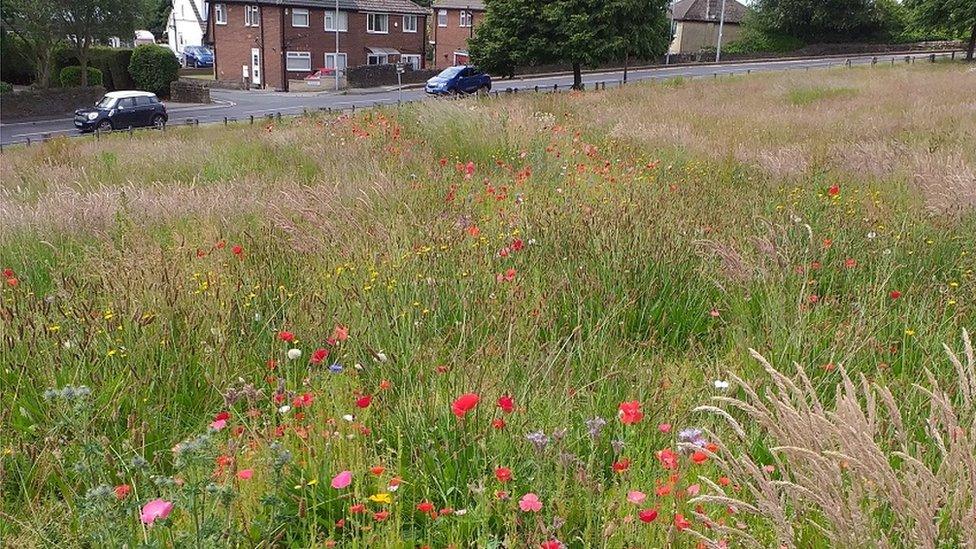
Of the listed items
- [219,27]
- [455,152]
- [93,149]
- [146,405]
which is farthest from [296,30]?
[146,405]

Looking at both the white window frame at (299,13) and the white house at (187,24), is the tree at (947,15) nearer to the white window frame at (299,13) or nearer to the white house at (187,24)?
the white window frame at (299,13)

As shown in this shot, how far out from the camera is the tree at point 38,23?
34.8 metres

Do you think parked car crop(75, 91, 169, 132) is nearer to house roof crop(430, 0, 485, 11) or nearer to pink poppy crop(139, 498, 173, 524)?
pink poppy crop(139, 498, 173, 524)

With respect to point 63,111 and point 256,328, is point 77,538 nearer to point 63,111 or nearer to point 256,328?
point 256,328

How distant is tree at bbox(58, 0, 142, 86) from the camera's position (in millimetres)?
36031

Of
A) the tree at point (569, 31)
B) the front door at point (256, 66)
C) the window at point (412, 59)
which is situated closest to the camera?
the tree at point (569, 31)

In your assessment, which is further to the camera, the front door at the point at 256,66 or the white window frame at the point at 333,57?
the white window frame at the point at 333,57

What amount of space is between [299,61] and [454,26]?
18970 mm

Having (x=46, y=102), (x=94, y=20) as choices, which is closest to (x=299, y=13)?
(x=94, y=20)

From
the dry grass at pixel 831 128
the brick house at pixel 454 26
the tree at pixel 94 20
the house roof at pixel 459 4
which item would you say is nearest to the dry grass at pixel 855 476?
the dry grass at pixel 831 128

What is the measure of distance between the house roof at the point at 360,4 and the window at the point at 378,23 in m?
0.48

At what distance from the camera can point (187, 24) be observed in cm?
7556

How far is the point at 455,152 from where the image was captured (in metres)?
9.79

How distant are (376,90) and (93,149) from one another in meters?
32.7
